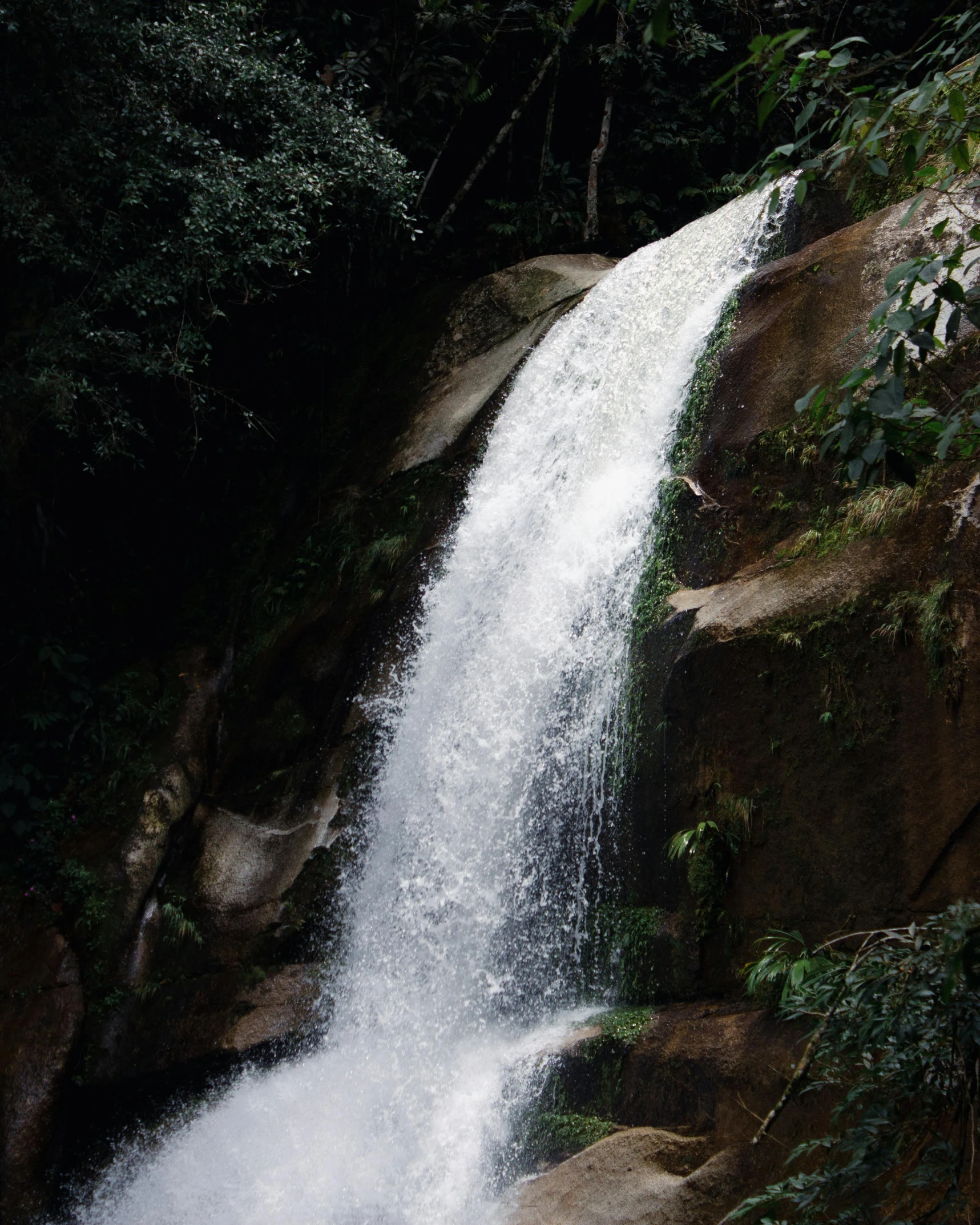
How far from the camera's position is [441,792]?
20.7ft

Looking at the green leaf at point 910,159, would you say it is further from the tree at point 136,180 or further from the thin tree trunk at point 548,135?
the thin tree trunk at point 548,135

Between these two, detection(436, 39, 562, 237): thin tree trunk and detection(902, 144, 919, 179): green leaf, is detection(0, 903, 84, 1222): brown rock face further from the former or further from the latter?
detection(436, 39, 562, 237): thin tree trunk

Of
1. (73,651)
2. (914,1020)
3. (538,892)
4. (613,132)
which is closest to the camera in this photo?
(914,1020)

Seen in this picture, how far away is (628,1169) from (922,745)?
214 cm

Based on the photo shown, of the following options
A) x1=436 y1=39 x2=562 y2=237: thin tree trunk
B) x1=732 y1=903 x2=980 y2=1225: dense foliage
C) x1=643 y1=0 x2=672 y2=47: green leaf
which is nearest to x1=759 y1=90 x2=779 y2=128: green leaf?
x1=643 y1=0 x2=672 y2=47: green leaf

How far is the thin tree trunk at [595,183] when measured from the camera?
10.8 m

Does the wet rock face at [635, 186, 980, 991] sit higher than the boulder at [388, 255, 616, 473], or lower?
lower

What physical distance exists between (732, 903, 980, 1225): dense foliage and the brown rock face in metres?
5.33

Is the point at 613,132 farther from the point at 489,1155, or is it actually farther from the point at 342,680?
the point at 489,1155

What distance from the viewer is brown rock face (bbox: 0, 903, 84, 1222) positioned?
6.33 meters

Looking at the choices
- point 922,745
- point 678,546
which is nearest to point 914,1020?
point 922,745

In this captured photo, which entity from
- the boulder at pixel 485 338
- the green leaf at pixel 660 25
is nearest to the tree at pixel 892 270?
the green leaf at pixel 660 25

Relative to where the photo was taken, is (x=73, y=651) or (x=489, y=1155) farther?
(x=73, y=651)

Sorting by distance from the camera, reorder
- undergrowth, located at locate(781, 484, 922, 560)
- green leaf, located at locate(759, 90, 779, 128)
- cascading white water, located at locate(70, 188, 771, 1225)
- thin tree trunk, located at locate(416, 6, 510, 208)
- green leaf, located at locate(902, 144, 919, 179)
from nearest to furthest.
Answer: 1. green leaf, located at locate(759, 90, 779, 128)
2. green leaf, located at locate(902, 144, 919, 179)
3. undergrowth, located at locate(781, 484, 922, 560)
4. cascading white water, located at locate(70, 188, 771, 1225)
5. thin tree trunk, located at locate(416, 6, 510, 208)
